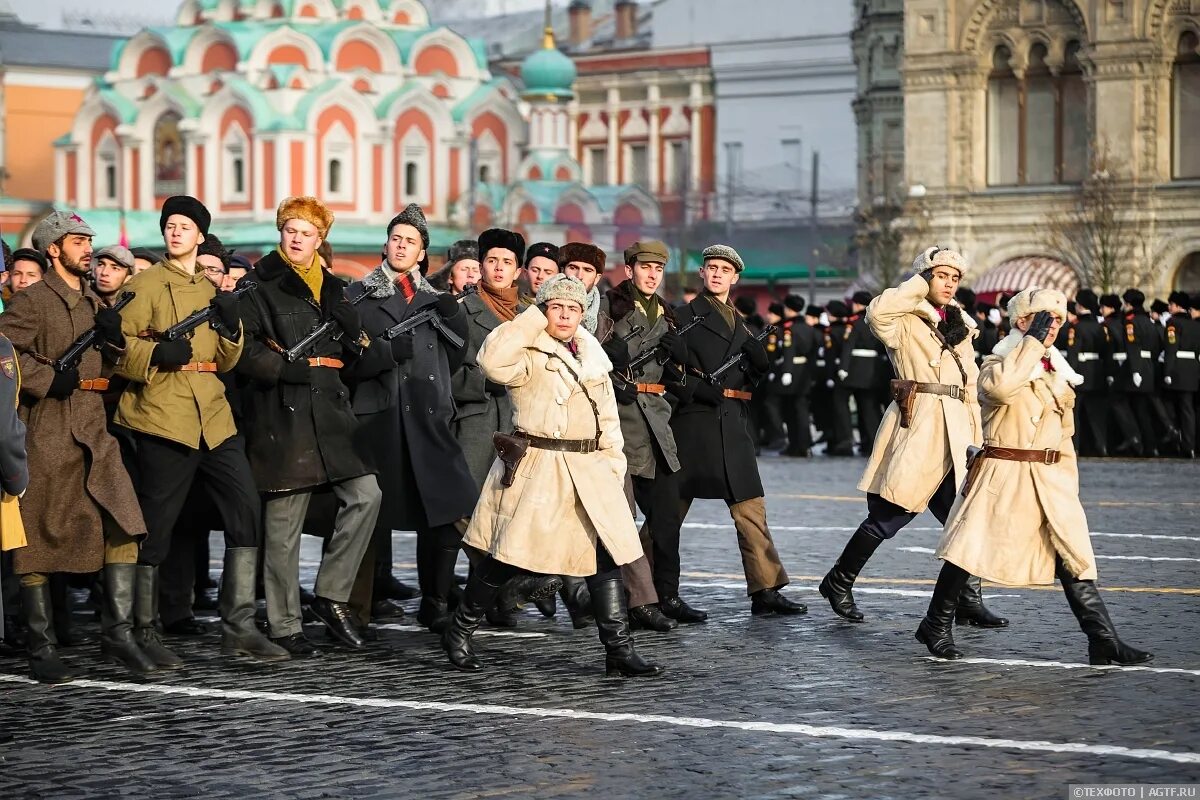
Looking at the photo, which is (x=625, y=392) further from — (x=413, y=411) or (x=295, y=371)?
(x=295, y=371)

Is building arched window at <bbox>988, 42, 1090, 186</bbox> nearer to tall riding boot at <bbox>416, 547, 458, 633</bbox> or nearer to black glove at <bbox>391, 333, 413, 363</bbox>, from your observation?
tall riding boot at <bbox>416, 547, 458, 633</bbox>

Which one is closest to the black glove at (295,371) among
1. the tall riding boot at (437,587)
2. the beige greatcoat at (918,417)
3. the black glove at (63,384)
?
the black glove at (63,384)

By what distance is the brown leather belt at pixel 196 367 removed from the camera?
31.1ft

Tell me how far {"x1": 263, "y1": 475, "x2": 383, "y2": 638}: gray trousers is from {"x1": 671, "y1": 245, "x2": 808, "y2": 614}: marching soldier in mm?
1782

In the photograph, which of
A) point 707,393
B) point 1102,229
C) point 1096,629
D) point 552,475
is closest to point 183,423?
point 552,475

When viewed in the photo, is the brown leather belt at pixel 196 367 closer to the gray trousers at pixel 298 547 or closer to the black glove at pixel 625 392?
the gray trousers at pixel 298 547

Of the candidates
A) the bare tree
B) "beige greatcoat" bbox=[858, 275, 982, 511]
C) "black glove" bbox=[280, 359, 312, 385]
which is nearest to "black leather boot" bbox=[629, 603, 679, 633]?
"beige greatcoat" bbox=[858, 275, 982, 511]

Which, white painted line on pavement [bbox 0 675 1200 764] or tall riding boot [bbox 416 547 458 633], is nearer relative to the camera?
white painted line on pavement [bbox 0 675 1200 764]

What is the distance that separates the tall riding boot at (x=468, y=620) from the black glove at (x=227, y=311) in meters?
1.42

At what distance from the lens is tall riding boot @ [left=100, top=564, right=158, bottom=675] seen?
936cm

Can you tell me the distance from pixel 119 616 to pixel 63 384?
99cm

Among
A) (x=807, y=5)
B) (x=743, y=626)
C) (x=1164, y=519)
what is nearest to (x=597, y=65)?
(x=807, y=5)

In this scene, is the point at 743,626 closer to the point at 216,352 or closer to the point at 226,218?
the point at 216,352

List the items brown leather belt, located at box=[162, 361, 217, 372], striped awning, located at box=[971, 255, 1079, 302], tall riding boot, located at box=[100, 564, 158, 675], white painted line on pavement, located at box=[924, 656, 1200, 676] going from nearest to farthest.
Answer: white painted line on pavement, located at box=[924, 656, 1200, 676] → tall riding boot, located at box=[100, 564, 158, 675] → brown leather belt, located at box=[162, 361, 217, 372] → striped awning, located at box=[971, 255, 1079, 302]
